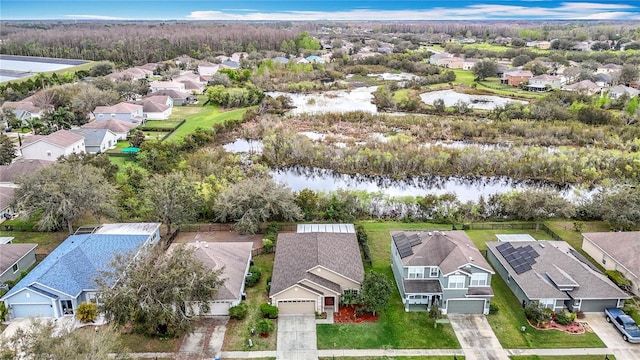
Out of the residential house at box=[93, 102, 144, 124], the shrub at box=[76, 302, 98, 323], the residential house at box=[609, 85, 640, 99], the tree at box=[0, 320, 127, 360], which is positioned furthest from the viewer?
the residential house at box=[609, 85, 640, 99]

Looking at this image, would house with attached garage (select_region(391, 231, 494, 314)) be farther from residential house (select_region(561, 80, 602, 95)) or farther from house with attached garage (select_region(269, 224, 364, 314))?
residential house (select_region(561, 80, 602, 95))

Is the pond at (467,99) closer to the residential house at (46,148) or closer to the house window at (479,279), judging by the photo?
the house window at (479,279)

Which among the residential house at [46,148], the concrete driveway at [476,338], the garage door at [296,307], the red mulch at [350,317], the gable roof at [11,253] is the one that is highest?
the residential house at [46,148]

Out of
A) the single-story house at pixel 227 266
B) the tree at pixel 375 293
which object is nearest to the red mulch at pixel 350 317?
the tree at pixel 375 293

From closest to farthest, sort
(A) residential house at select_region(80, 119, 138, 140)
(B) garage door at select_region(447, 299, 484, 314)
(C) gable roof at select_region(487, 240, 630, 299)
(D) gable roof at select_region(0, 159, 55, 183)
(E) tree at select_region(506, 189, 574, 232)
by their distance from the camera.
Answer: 1. (C) gable roof at select_region(487, 240, 630, 299)
2. (B) garage door at select_region(447, 299, 484, 314)
3. (E) tree at select_region(506, 189, 574, 232)
4. (D) gable roof at select_region(0, 159, 55, 183)
5. (A) residential house at select_region(80, 119, 138, 140)

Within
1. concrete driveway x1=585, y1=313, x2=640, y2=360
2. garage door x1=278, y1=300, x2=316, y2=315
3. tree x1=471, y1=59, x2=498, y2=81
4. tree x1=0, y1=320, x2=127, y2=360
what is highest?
tree x1=471, y1=59, x2=498, y2=81

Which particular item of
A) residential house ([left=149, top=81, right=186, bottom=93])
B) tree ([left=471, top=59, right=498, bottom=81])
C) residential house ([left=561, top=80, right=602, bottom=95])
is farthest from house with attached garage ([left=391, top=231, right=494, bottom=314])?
tree ([left=471, top=59, right=498, bottom=81])
